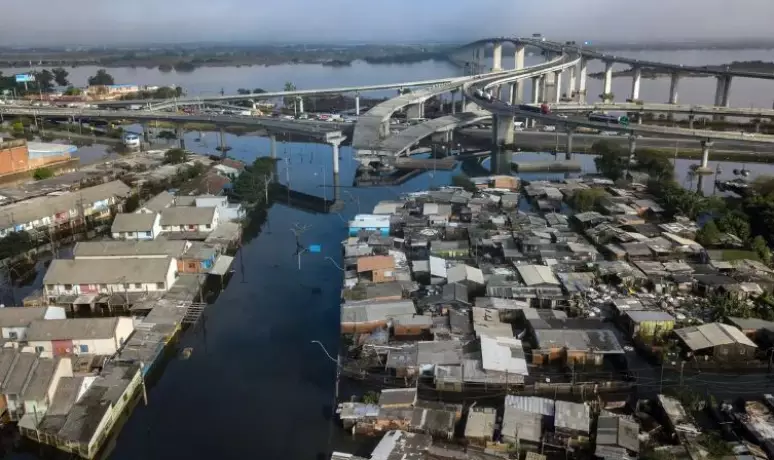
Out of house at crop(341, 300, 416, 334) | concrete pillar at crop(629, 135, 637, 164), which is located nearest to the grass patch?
house at crop(341, 300, 416, 334)

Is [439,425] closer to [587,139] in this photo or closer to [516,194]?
[516,194]

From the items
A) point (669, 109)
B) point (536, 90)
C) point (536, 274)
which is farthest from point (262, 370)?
point (536, 90)

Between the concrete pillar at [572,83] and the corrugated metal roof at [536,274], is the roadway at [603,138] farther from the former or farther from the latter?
the concrete pillar at [572,83]

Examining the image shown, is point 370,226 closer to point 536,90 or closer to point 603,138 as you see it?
point 603,138

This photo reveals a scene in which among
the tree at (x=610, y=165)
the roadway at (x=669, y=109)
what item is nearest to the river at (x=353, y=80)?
the roadway at (x=669, y=109)

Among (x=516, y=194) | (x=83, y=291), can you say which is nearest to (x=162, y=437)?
(x=83, y=291)

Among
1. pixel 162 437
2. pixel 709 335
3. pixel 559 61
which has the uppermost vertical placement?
pixel 559 61
